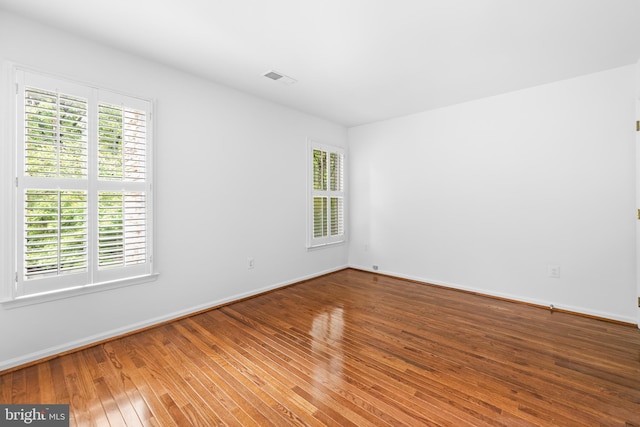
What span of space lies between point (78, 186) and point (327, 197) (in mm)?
3297

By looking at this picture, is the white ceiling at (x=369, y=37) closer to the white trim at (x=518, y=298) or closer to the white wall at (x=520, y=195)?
the white wall at (x=520, y=195)

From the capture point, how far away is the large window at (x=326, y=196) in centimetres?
462

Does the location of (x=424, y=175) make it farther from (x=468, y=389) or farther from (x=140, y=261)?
(x=140, y=261)

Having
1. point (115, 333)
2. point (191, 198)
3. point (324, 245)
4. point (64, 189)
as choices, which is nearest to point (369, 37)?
point (191, 198)

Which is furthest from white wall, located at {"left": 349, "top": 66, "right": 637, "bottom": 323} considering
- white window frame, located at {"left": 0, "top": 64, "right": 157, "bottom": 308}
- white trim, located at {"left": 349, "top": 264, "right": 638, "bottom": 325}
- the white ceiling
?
white window frame, located at {"left": 0, "top": 64, "right": 157, "bottom": 308}

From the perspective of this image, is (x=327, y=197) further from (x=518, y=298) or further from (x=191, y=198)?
(x=518, y=298)

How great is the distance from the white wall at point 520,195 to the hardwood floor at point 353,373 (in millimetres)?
571

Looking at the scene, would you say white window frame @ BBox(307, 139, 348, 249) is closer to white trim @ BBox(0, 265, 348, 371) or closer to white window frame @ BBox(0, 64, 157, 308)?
white trim @ BBox(0, 265, 348, 371)

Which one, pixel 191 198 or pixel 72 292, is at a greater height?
pixel 191 198

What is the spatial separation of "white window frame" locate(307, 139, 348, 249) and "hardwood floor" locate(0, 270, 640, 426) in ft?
5.33

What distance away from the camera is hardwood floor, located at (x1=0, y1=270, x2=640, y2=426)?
167 centimetres

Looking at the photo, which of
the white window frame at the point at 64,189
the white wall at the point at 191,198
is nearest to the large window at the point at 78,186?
the white window frame at the point at 64,189

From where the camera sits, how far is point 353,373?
2066 millimetres

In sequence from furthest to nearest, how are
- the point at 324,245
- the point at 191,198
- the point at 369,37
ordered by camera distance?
the point at 324,245 < the point at 191,198 < the point at 369,37
